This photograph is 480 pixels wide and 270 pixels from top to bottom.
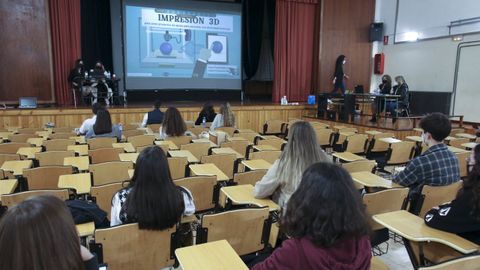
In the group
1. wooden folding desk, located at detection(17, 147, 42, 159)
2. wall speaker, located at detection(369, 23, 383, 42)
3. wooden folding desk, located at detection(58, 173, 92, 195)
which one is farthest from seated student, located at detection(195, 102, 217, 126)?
wall speaker, located at detection(369, 23, 383, 42)

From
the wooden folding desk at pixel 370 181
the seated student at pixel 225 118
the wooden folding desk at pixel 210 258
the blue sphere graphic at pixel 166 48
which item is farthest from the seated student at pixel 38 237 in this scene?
the blue sphere graphic at pixel 166 48

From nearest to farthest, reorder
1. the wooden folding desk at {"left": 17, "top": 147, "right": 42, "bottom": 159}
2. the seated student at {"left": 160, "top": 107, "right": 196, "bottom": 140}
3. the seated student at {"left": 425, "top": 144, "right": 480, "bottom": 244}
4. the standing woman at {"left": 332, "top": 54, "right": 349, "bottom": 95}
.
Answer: the seated student at {"left": 425, "top": 144, "right": 480, "bottom": 244}
the wooden folding desk at {"left": 17, "top": 147, "right": 42, "bottom": 159}
the seated student at {"left": 160, "top": 107, "right": 196, "bottom": 140}
the standing woman at {"left": 332, "top": 54, "right": 349, "bottom": 95}

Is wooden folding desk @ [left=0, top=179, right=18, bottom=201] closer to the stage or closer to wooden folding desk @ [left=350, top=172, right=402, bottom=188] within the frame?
wooden folding desk @ [left=350, top=172, right=402, bottom=188]

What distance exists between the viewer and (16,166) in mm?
3492

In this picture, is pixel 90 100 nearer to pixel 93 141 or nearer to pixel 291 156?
pixel 93 141

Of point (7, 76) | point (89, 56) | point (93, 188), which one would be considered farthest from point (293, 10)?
point (93, 188)

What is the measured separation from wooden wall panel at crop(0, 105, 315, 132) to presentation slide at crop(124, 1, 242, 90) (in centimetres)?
212

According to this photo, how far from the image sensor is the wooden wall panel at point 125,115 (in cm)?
789

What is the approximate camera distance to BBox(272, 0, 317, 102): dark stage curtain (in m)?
11.2

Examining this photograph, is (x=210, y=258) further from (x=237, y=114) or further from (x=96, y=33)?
(x=96, y=33)

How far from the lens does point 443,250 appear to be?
6.82ft

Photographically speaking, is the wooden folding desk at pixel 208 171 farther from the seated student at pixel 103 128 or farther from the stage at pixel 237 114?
the stage at pixel 237 114

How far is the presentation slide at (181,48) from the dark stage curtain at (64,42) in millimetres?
1380

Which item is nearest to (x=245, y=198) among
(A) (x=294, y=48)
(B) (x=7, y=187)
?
(B) (x=7, y=187)
